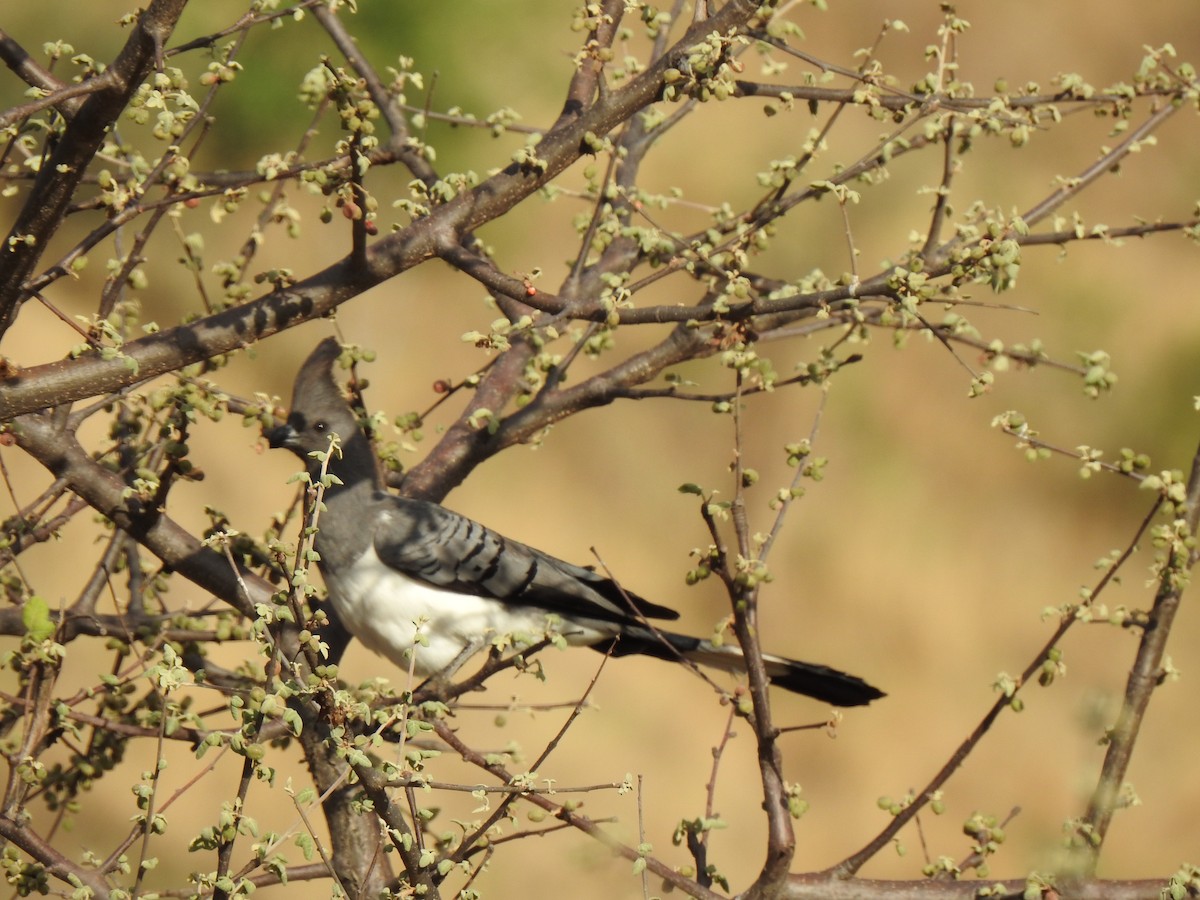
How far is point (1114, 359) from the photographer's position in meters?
6.20

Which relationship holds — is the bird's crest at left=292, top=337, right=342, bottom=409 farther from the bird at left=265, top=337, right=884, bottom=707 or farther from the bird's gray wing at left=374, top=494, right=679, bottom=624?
the bird's gray wing at left=374, top=494, right=679, bottom=624

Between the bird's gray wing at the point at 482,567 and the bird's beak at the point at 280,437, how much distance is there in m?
0.28

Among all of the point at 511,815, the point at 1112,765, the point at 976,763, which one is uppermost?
the point at 976,763

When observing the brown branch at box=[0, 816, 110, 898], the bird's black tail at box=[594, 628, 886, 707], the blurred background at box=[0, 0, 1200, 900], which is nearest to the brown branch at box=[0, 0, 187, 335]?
the brown branch at box=[0, 816, 110, 898]

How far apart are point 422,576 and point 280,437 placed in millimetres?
499

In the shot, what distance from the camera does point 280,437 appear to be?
3.23 metres

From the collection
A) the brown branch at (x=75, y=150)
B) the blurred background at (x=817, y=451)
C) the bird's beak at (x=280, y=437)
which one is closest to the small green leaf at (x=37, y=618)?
the brown branch at (x=75, y=150)

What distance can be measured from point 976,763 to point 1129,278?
7.94 feet

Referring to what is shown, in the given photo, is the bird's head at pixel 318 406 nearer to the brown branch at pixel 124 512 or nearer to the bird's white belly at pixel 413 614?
the bird's white belly at pixel 413 614

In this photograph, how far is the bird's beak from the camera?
10.6 ft

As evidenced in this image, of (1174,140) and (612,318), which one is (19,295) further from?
(1174,140)

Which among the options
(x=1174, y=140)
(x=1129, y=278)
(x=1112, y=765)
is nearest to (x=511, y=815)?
(x=1112, y=765)

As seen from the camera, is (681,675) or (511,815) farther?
(681,675)

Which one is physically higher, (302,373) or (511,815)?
(302,373)
